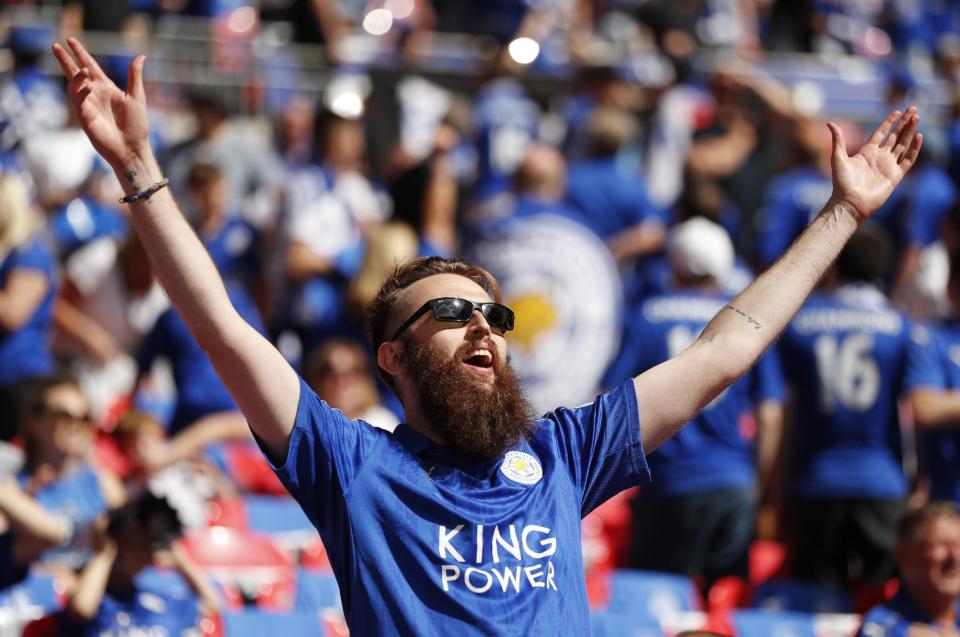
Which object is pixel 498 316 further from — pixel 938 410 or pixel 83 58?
pixel 938 410

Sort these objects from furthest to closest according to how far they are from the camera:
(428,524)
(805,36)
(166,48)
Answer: (805,36) → (166,48) → (428,524)

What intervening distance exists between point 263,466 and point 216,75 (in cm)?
479

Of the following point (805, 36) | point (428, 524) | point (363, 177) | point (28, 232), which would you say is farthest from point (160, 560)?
point (805, 36)

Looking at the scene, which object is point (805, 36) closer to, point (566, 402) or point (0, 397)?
point (566, 402)

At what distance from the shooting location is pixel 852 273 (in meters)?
6.93

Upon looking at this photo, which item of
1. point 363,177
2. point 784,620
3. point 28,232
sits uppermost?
point 363,177

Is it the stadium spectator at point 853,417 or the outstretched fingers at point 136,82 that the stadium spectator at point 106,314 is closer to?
the stadium spectator at point 853,417

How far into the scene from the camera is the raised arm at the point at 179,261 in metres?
3.18

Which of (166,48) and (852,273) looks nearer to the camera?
(852,273)

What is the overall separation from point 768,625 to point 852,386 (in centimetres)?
130

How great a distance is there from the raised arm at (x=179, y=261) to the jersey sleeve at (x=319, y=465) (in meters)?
0.03

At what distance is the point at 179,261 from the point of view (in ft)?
10.4

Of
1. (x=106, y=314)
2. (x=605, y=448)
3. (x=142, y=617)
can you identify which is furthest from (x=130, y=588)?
(x=106, y=314)

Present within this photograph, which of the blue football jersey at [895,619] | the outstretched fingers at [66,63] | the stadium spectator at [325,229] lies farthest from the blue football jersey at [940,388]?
the outstretched fingers at [66,63]
